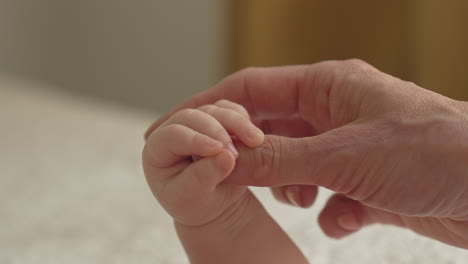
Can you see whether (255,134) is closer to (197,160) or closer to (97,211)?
(197,160)

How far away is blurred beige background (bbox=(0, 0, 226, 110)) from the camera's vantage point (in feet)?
7.92

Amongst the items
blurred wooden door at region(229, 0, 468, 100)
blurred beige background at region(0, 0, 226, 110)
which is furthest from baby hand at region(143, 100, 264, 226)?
blurred beige background at region(0, 0, 226, 110)

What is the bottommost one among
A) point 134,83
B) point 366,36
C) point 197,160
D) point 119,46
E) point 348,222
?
point 134,83

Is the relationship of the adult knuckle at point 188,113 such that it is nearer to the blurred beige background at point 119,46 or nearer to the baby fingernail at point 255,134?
the baby fingernail at point 255,134

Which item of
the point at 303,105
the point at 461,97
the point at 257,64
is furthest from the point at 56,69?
the point at 303,105

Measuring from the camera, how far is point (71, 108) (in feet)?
5.75

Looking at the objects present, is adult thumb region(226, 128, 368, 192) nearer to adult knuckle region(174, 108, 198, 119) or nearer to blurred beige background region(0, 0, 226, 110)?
adult knuckle region(174, 108, 198, 119)

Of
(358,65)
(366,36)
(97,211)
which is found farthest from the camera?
(366,36)

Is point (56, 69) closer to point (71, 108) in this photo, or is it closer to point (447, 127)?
point (71, 108)

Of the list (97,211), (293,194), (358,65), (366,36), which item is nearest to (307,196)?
(293,194)

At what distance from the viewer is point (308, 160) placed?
1.87ft

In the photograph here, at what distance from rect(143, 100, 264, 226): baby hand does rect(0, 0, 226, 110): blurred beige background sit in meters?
1.72

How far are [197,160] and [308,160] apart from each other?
111 mm

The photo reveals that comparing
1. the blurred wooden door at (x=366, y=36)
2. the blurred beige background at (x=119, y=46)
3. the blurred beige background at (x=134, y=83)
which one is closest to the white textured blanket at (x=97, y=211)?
the blurred beige background at (x=134, y=83)
